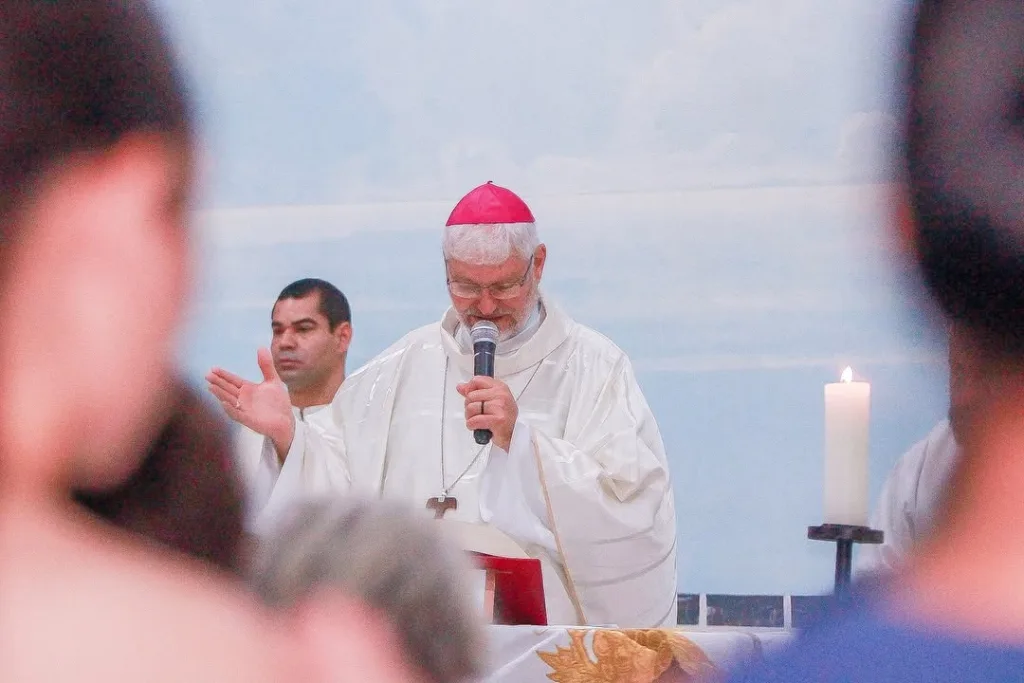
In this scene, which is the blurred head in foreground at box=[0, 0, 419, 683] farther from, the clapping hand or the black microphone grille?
the clapping hand

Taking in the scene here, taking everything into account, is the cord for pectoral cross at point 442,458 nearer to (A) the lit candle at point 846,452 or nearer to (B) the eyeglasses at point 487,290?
(B) the eyeglasses at point 487,290

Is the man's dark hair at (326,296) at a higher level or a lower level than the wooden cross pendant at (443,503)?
higher

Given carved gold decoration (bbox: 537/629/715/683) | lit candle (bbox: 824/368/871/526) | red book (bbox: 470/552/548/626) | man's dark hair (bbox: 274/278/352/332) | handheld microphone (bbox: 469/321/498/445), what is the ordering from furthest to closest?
man's dark hair (bbox: 274/278/352/332) < handheld microphone (bbox: 469/321/498/445) < red book (bbox: 470/552/548/626) < carved gold decoration (bbox: 537/629/715/683) < lit candle (bbox: 824/368/871/526)

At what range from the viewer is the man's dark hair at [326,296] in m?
5.00

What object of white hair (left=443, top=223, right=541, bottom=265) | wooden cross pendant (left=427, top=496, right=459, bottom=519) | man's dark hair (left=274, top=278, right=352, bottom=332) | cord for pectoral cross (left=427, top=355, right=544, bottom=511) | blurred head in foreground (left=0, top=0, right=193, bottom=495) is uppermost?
white hair (left=443, top=223, right=541, bottom=265)

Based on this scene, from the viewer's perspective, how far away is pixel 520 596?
10.3 ft

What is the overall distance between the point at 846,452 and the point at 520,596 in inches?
44.6

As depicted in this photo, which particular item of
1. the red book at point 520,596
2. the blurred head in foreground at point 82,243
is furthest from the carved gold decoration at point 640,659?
the blurred head in foreground at point 82,243

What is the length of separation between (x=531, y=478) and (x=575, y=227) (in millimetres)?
1222

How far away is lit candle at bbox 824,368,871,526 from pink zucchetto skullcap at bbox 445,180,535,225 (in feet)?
8.44

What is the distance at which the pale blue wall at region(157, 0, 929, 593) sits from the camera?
15.4ft

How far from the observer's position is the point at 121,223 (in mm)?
543

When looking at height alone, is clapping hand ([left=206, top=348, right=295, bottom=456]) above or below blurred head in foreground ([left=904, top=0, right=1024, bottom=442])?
below

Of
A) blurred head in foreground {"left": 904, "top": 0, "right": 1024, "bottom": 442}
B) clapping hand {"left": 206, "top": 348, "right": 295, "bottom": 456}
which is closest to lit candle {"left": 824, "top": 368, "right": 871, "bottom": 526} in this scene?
blurred head in foreground {"left": 904, "top": 0, "right": 1024, "bottom": 442}
